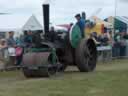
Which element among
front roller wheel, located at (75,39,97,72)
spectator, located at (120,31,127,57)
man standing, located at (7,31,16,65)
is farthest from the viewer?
spectator, located at (120,31,127,57)

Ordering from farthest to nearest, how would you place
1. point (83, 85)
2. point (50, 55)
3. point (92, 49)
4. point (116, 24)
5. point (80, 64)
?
point (116, 24) < point (92, 49) < point (80, 64) < point (50, 55) < point (83, 85)

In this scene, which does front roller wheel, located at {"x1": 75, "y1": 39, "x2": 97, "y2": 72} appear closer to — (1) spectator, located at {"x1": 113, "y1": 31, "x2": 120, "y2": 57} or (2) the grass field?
(2) the grass field

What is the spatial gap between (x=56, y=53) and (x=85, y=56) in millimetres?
1237

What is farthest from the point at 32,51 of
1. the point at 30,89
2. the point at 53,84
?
the point at 30,89

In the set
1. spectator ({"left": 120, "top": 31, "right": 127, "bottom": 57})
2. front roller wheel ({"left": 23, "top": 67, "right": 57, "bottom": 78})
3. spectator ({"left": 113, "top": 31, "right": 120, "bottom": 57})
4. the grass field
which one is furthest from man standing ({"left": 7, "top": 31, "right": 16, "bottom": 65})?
spectator ({"left": 120, "top": 31, "right": 127, "bottom": 57})

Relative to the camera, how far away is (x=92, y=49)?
662 inches

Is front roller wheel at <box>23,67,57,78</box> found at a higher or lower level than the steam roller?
lower

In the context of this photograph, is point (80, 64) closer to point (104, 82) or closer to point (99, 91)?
point (104, 82)

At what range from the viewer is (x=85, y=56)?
16.1 meters

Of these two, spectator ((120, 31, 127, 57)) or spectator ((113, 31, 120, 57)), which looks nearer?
spectator ((113, 31, 120, 57))

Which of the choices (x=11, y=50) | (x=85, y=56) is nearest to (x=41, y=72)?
(x=85, y=56)

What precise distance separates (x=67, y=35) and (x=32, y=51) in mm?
1322

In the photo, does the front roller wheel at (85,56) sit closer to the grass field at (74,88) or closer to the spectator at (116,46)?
the grass field at (74,88)

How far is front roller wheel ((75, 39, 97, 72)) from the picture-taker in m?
15.6
